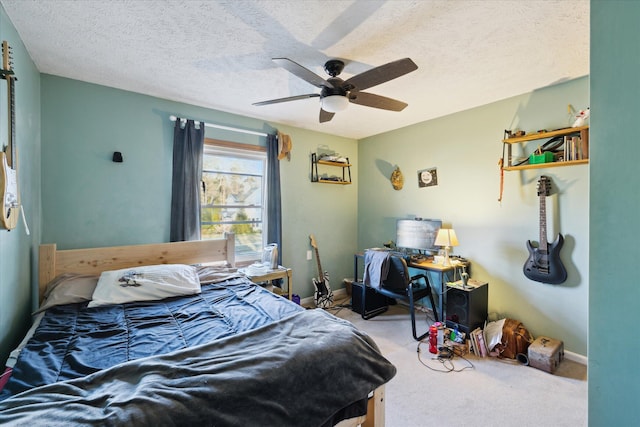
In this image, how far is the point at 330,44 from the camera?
6.18 ft

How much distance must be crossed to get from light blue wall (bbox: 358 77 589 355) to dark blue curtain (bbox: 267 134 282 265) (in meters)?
1.64

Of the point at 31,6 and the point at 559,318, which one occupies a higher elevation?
the point at 31,6

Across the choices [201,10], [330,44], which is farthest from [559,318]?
[201,10]

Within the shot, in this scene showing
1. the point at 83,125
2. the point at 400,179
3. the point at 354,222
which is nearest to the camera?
the point at 83,125

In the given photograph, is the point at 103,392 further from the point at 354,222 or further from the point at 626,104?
the point at 354,222

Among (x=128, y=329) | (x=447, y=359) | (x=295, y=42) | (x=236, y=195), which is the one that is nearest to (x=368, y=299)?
(x=447, y=359)

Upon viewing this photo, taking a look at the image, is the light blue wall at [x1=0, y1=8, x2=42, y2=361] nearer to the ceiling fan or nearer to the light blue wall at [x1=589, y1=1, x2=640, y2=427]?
the ceiling fan

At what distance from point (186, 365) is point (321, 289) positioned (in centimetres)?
283

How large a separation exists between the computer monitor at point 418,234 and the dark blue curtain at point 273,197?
1578mm

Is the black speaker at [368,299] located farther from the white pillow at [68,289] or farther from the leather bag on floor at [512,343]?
the white pillow at [68,289]

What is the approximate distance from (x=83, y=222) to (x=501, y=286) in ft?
13.7

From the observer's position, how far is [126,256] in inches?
100

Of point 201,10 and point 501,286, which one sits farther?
point 501,286

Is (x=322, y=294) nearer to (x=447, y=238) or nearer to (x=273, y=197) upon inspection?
(x=273, y=197)
